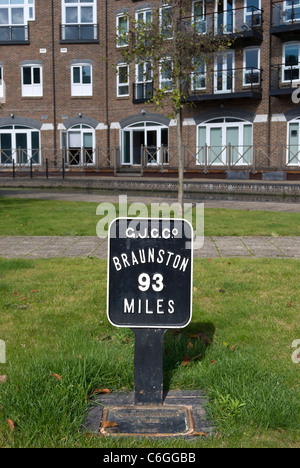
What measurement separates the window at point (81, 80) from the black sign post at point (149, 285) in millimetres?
32206

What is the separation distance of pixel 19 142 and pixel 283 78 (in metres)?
16.4

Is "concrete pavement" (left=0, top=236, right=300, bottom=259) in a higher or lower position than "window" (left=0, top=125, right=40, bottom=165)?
lower

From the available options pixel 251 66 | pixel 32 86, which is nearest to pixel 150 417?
pixel 251 66

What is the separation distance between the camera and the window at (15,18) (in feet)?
114

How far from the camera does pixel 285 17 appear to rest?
2825 centimetres

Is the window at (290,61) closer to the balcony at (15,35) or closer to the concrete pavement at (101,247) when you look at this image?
the balcony at (15,35)

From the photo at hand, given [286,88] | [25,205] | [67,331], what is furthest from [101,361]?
[286,88]

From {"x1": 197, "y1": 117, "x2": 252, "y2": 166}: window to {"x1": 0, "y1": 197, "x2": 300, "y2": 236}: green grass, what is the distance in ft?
50.8

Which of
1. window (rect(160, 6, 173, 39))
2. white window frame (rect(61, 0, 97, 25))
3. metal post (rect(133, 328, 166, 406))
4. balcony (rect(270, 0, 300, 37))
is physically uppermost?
white window frame (rect(61, 0, 97, 25))

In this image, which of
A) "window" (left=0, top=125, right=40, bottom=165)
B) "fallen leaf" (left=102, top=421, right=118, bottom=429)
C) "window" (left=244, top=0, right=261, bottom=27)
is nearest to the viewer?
"fallen leaf" (left=102, top=421, right=118, bottom=429)

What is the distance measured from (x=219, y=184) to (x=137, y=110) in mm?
13185

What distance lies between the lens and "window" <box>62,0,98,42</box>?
33.9 metres
